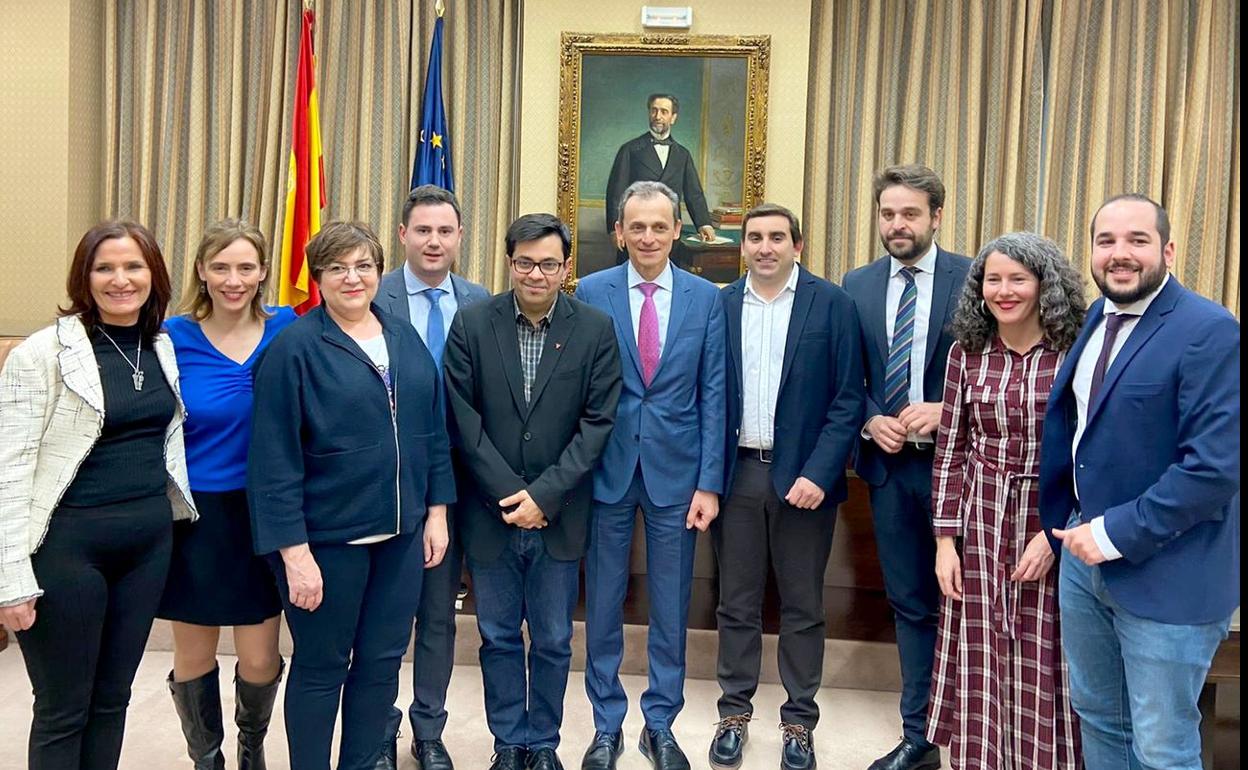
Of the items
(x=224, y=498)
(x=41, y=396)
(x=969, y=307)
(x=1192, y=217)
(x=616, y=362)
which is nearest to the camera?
(x=41, y=396)

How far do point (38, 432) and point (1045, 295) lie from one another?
233 centimetres

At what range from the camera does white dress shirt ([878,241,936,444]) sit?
9.71 feet

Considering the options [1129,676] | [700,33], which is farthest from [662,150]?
[1129,676]

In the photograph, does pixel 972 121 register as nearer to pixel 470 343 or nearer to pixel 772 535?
pixel 772 535

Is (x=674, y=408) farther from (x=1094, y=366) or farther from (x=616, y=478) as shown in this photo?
(x=1094, y=366)

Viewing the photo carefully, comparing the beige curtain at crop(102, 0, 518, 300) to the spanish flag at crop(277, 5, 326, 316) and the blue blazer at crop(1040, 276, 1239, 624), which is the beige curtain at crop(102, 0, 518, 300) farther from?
the blue blazer at crop(1040, 276, 1239, 624)

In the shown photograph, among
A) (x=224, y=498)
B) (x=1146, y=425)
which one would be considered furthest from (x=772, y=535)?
(x=224, y=498)

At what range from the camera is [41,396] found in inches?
83.5

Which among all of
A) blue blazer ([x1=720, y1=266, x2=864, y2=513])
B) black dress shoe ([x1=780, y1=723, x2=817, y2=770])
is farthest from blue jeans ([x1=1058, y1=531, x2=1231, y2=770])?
black dress shoe ([x1=780, y1=723, x2=817, y2=770])

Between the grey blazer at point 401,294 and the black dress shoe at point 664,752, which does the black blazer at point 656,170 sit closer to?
the grey blazer at point 401,294

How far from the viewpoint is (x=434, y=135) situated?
18.5ft

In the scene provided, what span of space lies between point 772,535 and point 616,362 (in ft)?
2.45

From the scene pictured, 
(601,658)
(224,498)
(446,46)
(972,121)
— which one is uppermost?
(446,46)

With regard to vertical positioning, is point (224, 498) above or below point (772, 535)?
above
